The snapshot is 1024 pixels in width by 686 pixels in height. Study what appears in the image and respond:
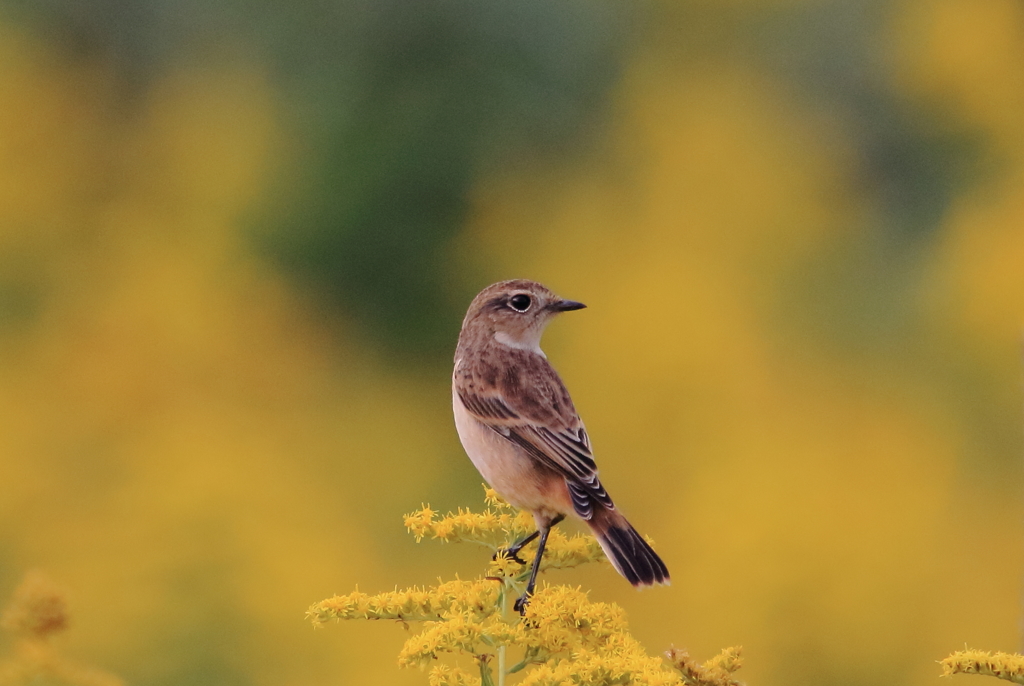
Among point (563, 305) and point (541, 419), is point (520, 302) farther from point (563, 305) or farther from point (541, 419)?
point (541, 419)

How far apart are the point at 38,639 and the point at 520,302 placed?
2.34 meters

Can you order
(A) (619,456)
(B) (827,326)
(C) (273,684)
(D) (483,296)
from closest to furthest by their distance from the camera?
1. (D) (483,296)
2. (C) (273,684)
3. (A) (619,456)
4. (B) (827,326)

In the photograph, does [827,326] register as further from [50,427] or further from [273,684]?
[50,427]

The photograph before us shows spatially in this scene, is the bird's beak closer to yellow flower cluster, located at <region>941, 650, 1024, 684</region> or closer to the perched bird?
the perched bird

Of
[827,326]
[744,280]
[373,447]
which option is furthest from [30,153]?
[827,326]

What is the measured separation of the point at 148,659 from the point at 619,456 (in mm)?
2857

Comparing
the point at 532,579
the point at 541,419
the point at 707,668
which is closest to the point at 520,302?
the point at 541,419

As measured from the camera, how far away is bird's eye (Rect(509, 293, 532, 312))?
167 inches

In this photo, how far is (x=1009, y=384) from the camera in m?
7.77

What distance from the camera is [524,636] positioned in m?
2.63

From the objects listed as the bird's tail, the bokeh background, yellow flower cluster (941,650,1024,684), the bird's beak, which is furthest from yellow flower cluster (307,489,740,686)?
the bokeh background

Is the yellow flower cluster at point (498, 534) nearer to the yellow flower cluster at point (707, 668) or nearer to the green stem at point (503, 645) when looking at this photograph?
the green stem at point (503, 645)

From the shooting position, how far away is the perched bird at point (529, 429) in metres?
3.20

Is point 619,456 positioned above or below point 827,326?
below
